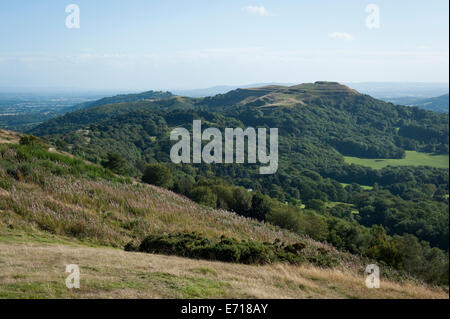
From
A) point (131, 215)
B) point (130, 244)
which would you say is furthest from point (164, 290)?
point (131, 215)

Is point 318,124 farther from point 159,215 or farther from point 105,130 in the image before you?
point 159,215

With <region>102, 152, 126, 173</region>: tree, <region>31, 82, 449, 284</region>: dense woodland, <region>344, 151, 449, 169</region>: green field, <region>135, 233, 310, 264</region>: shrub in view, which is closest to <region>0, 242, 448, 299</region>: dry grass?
<region>135, 233, 310, 264</region>: shrub

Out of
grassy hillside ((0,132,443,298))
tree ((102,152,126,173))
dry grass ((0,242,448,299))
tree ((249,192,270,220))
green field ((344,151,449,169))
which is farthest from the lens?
green field ((344,151,449,169))

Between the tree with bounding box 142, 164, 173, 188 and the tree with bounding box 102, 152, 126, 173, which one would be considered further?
the tree with bounding box 142, 164, 173, 188

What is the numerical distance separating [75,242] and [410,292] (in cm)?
965

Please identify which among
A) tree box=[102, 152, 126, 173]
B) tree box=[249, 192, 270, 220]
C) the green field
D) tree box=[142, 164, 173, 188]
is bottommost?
the green field

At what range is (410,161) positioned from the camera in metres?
130

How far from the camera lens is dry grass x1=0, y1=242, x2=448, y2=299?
5629 millimetres

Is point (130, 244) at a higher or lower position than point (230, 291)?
lower

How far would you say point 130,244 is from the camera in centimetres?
1037

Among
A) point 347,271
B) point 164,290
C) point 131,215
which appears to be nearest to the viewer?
point 164,290

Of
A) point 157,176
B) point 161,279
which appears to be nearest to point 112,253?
point 161,279

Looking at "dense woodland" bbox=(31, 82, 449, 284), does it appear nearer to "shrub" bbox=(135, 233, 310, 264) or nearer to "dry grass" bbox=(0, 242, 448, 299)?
"dry grass" bbox=(0, 242, 448, 299)

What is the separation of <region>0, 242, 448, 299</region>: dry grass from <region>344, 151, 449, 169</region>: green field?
440 feet
